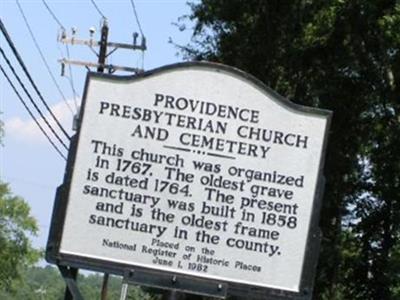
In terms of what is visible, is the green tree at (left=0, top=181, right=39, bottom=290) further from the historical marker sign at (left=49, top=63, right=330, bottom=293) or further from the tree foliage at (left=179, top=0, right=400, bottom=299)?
the historical marker sign at (left=49, top=63, right=330, bottom=293)

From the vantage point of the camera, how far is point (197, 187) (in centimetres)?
724

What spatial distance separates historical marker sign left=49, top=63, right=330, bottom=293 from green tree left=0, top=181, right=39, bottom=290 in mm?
56806

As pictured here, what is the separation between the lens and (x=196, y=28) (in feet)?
105

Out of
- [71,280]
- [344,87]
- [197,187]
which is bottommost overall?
[71,280]

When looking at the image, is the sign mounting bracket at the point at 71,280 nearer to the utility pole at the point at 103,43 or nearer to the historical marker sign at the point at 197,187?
the historical marker sign at the point at 197,187

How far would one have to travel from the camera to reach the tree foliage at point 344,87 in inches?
1109

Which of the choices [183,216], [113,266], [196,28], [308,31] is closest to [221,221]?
[183,216]

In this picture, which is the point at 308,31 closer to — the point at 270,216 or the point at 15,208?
the point at 270,216

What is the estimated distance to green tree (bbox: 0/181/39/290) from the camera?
6334cm

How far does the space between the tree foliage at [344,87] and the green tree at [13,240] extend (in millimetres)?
33821

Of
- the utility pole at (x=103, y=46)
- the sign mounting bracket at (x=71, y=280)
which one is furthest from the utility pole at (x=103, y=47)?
the sign mounting bracket at (x=71, y=280)

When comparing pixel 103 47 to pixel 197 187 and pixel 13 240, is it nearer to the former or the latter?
pixel 197 187

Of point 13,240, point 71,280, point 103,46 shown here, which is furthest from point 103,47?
point 13,240

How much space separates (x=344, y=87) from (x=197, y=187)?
78.4 feet
